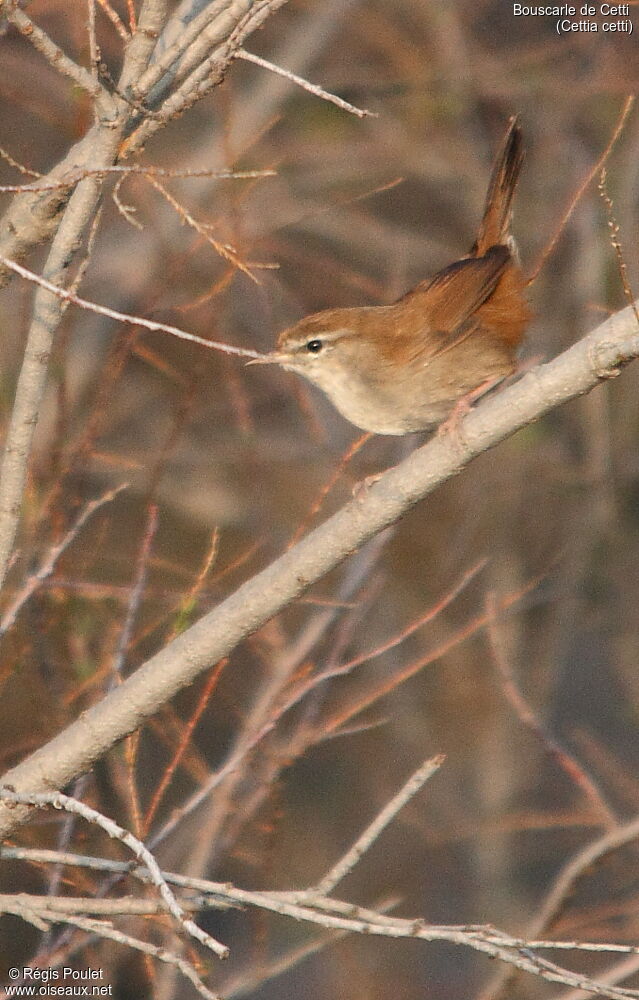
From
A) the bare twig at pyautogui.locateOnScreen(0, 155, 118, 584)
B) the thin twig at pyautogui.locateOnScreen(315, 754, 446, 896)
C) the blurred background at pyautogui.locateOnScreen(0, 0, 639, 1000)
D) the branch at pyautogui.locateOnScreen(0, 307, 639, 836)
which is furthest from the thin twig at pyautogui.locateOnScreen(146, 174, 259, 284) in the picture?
the blurred background at pyautogui.locateOnScreen(0, 0, 639, 1000)

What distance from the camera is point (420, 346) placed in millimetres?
3945

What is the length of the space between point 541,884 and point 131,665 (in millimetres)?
4675

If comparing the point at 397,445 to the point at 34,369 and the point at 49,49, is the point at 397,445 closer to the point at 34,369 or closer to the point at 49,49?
the point at 34,369

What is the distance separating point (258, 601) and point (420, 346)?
66.4 inches

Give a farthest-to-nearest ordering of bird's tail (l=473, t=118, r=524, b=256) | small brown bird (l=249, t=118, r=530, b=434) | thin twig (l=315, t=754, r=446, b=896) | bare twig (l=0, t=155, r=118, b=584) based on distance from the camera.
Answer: bird's tail (l=473, t=118, r=524, b=256), small brown bird (l=249, t=118, r=530, b=434), bare twig (l=0, t=155, r=118, b=584), thin twig (l=315, t=754, r=446, b=896)

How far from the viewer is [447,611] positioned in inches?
309

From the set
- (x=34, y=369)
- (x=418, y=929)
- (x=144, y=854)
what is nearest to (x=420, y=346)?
(x=34, y=369)

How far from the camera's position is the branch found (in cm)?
251

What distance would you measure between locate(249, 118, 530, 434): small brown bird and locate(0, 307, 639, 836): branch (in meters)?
1.28

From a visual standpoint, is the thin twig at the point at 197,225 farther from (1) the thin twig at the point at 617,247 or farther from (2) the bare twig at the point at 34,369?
(1) the thin twig at the point at 617,247

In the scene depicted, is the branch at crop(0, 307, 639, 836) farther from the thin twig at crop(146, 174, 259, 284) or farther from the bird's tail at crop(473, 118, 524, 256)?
the bird's tail at crop(473, 118, 524, 256)

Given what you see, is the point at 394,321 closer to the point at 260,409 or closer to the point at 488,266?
the point at 488,266

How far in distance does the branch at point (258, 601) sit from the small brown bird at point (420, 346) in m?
1.28

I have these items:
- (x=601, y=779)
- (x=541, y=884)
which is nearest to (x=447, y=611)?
(x=601, y=779)
